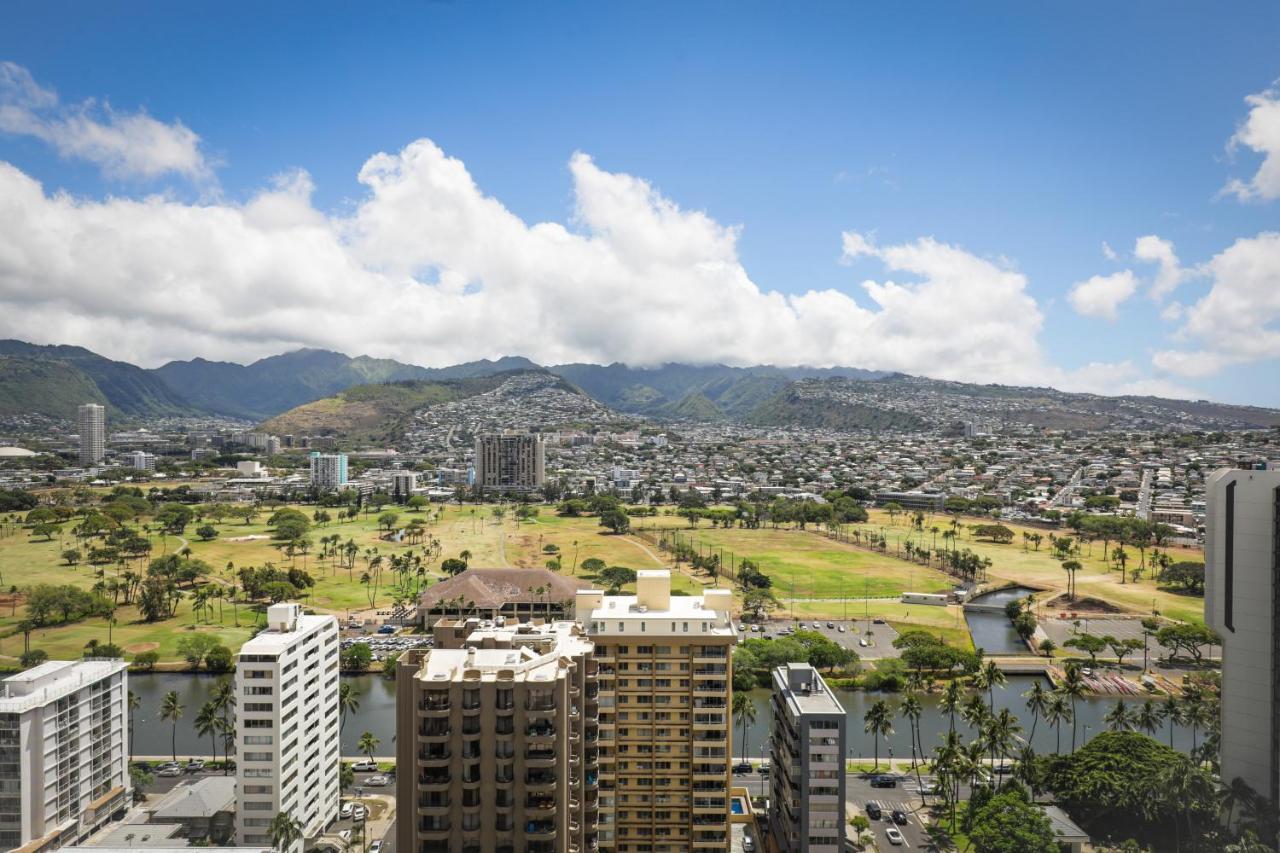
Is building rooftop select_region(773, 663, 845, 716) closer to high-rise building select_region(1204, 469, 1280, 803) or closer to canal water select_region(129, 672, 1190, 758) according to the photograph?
canal water select_region(129, 672, 1190, 758)

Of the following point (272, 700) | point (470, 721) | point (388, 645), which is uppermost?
point (470, 721)

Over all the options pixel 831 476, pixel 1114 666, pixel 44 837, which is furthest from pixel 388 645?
pixel 831 476

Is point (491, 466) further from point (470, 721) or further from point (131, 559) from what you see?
point (470, 721)

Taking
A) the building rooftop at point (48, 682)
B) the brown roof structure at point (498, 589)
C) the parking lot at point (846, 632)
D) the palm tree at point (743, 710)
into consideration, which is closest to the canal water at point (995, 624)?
the parking lot at point (846, 632)

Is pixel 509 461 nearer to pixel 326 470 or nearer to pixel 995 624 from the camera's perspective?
pixel 326 470

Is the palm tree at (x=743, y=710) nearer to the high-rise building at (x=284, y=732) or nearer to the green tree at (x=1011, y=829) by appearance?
the green tree at (x=1011, y=829)

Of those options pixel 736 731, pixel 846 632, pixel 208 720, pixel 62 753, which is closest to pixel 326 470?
pixel 846 632
